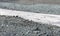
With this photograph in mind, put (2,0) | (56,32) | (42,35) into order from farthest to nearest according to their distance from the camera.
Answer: (2,0) → (56,32) → (42,35)

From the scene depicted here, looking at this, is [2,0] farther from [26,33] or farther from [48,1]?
[26,33]

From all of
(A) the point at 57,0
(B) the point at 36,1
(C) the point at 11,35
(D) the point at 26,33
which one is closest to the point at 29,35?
(D) the point at 26,33

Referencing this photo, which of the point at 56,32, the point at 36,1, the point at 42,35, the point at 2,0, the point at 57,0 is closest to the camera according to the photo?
the point at 42,35

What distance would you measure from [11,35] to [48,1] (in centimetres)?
775

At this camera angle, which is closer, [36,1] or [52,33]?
[52,33]

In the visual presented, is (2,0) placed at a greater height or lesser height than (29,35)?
lesser

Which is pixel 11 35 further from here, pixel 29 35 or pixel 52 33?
pixel 52 33

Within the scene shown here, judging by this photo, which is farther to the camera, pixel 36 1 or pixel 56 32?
pixel 36 1

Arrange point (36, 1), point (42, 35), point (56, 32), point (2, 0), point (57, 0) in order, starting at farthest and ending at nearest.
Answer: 1. point (2, 0)
2. point (36, 1)
3. point (57, 0)
4. point (56, 32)
5. point (42, 35)

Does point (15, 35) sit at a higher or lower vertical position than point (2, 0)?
higher

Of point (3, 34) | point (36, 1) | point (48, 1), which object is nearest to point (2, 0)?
point (36, 1)

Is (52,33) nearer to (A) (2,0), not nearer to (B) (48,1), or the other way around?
(B) (48,1)

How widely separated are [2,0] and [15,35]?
10682mm

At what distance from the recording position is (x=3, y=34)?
322 centimetres
